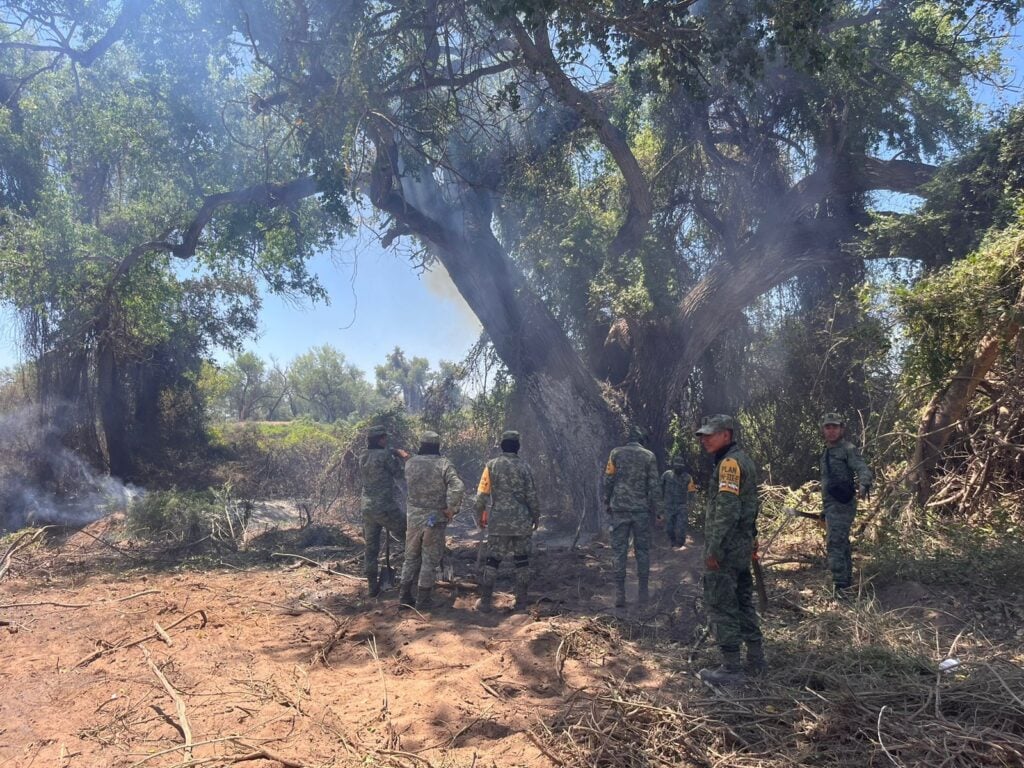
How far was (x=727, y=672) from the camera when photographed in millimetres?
4480

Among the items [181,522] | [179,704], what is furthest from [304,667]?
[181,522]

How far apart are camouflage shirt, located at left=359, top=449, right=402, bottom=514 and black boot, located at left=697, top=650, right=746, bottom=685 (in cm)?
406

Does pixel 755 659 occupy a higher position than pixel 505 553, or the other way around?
pixel 505 553

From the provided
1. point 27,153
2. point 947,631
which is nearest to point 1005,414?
point 947,631

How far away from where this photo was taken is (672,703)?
4172 mm

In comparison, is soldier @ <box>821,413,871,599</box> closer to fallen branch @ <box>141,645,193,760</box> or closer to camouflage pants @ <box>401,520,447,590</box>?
camouflage pants @ <box>401,520,447,590</box>

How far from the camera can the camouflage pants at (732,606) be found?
14.9 feet

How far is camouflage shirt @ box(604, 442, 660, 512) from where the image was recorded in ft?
23.8

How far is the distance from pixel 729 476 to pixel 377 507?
4263 mm

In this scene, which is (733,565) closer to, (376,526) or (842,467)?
(842,467)

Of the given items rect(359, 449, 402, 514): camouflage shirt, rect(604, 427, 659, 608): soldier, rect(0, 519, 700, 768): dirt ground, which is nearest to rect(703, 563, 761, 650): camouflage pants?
rect(0, 519, 700, 768): dirt ground

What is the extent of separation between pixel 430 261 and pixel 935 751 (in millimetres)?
11999

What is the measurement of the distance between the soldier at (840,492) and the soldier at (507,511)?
287cm

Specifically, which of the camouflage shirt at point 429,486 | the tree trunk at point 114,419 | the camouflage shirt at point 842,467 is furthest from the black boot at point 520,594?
the tree trunk at point 114,419
